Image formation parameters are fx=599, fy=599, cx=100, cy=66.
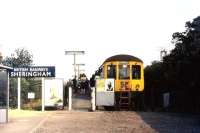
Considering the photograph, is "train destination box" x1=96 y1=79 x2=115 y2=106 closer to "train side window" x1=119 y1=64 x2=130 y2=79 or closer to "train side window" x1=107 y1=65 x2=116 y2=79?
"train side window" x1=107 y1=65 x2=116 y2=79

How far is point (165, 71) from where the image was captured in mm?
39156

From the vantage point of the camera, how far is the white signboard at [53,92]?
3759cm

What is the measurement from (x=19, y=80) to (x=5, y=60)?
90.9 feet

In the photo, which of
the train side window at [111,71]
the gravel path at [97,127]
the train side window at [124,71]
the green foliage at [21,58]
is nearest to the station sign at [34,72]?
the train side window at [111,71]

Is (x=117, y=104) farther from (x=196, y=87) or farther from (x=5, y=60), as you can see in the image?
(x=5, y=60)

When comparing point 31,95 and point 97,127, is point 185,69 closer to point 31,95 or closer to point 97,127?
point 31,95

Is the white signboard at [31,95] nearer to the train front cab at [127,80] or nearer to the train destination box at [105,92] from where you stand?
the train destination box at [105,92]

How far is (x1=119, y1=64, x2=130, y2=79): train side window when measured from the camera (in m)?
36.8

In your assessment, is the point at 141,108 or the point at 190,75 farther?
the point at 141,108

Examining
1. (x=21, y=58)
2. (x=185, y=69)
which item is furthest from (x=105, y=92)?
(x=21, y=58)

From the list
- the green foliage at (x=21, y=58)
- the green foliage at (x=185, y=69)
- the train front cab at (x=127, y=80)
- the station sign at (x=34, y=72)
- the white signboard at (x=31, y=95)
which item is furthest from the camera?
the green foliage at (x=21, y=58)

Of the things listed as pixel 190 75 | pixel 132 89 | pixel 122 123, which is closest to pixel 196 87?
pixel 190 75

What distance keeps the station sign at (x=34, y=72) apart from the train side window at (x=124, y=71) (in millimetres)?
4797

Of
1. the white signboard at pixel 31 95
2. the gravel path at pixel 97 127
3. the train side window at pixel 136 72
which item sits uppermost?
the train side window at pixel 136 72
